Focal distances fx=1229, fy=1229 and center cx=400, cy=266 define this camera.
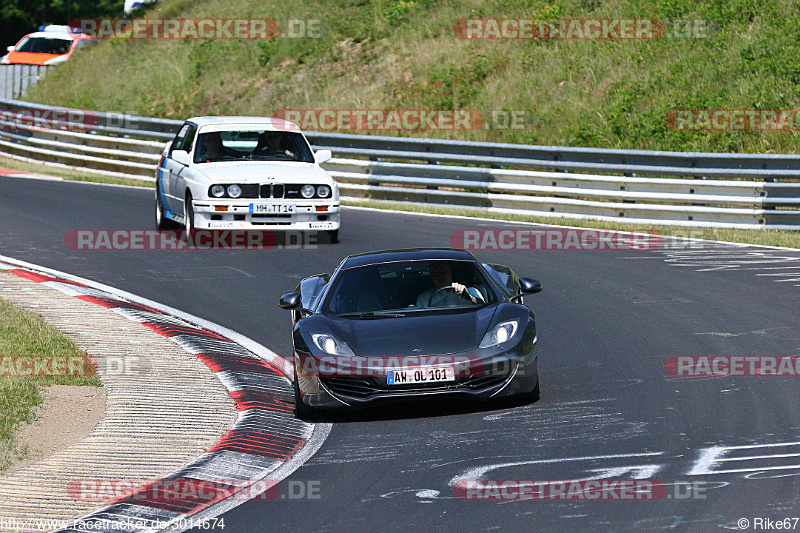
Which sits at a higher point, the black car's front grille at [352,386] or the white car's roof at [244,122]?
the white car's roof at [244,122]

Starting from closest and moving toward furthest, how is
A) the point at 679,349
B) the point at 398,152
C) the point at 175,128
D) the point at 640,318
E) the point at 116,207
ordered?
the point at 679,349 → the point at 640,318 → the point at 116,207 → the point at 398,152 → the point at 175,128

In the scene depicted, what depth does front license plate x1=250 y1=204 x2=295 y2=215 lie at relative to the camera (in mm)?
16734

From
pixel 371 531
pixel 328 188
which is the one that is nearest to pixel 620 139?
pixel 328 188

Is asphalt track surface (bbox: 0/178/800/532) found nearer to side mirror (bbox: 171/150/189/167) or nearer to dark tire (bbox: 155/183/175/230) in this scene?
side mirror (bbox: 171/150/189/167)

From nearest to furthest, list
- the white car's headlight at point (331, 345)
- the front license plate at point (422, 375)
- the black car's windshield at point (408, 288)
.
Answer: the front license plate at point (422, 375) < the white car's headlight at point (331, 345) < the black car's windshield at point (408, 288)

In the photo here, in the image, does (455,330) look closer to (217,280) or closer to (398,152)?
(217,280)

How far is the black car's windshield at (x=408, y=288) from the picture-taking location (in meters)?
9.49

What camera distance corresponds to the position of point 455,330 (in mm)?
8828

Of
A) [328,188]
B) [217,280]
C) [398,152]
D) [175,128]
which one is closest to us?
[217,280]

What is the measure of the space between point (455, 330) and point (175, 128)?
18.4 metres

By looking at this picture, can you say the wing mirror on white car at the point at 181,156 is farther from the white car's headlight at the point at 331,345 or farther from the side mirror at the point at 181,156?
the white car's headlight at the point at 331,345

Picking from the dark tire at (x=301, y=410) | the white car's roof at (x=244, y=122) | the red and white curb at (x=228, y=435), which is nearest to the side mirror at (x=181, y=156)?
the white car's roof at (x=244, y=122)

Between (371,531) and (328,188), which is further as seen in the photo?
(328,188)

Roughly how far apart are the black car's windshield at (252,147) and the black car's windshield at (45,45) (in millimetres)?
25915
